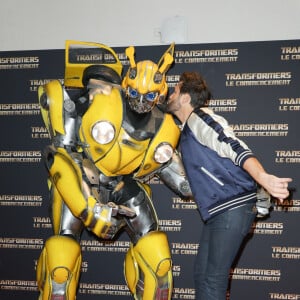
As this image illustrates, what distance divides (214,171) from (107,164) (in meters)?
0.63

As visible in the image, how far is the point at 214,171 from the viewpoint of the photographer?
2.21 m

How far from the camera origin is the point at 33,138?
3.41 m

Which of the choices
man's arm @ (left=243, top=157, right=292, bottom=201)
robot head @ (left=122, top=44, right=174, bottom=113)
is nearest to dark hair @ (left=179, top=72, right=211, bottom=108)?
robot head @ (left=122, top=44, right=174, bottom=113)

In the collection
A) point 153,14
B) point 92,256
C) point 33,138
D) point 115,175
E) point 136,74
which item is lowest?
point 92,256

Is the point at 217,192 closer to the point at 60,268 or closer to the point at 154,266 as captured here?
the point at 154,266

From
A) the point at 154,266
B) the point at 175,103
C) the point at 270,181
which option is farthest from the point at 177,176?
the point at 270,181

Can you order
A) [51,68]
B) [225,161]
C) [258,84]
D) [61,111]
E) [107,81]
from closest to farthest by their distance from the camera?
[225,161], [61,111], [107,81], [258,84], [51,68]

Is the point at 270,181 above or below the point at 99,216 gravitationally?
above

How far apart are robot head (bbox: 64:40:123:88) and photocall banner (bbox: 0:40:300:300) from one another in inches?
22.1

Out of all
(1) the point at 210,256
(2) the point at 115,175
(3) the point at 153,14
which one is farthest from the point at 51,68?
(1) the point at 210,256

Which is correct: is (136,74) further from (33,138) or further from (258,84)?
(33,138)

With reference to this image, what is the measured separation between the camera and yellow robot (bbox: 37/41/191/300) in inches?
90.2

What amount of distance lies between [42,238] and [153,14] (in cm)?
201

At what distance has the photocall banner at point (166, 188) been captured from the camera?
123 inches
